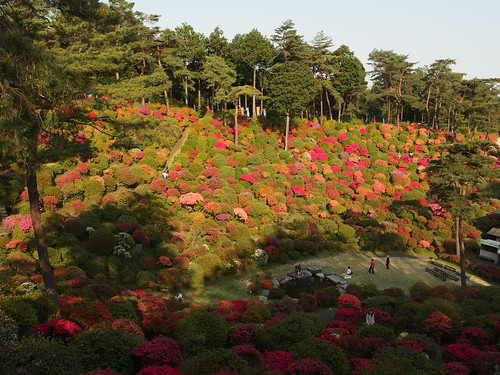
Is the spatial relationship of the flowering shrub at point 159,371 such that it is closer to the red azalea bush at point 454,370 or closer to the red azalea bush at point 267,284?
the red azalea bush at point 454,370

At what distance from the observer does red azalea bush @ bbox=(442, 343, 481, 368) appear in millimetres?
12305

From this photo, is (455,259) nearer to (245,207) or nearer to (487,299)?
(487,299)

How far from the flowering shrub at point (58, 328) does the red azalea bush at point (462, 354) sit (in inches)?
490

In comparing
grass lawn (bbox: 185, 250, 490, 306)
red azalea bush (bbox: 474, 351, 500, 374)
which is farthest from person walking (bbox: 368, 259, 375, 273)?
red azalea bush (bbox: 474, 351, 500, 374)

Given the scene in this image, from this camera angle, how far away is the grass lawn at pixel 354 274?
22.1m

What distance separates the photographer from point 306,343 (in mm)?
12102

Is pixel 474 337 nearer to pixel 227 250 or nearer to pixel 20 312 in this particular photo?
pixel 227 250

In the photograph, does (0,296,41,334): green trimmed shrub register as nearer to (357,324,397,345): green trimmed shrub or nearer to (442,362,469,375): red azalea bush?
(357,324,397,345): green trimmed shrub

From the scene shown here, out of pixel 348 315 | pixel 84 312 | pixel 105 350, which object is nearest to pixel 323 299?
pixel 348 315

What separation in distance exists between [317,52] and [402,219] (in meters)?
30.0

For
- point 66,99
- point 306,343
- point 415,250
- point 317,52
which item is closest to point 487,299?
point 415,250

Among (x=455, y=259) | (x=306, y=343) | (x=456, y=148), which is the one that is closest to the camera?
(x=306, y=343)

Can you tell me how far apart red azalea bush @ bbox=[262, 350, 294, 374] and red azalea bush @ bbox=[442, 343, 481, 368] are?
237 inches

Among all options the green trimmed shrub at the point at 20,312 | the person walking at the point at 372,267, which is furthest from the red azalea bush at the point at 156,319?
the person walking at the point at 372,267
